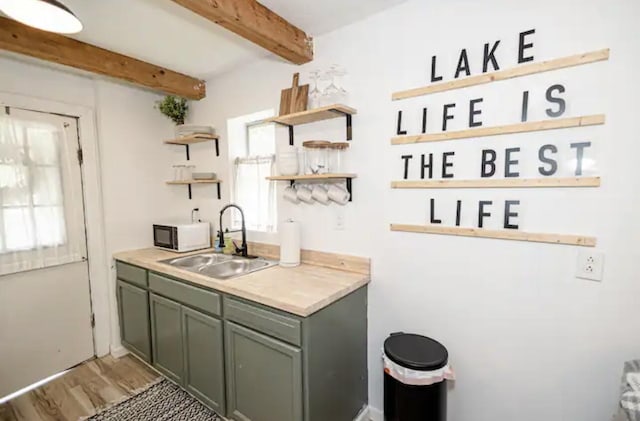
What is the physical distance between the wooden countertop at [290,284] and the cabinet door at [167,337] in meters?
0.25

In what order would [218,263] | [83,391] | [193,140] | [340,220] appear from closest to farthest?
[340,220] < [83,391] < [218,263] < [193,140]

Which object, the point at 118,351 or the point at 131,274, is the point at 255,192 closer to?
the point at 131,274

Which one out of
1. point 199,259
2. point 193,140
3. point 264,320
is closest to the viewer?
point 264,320

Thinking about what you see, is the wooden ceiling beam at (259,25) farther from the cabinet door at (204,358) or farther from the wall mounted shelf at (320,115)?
the cabinet door at (204,358)

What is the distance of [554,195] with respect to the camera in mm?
1381

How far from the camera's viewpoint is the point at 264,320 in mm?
1598

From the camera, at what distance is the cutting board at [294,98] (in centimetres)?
210

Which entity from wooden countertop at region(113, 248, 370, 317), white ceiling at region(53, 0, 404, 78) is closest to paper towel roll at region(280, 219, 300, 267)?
wooden countertop at region(113, 248, 370, 317)

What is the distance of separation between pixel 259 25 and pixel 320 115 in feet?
2.02

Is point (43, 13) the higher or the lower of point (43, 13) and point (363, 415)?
the higher

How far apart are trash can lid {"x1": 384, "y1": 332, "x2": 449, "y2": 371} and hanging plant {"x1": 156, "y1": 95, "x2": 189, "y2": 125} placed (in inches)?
109

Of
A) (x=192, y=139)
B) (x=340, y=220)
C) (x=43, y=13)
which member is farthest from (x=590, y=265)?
(x=192, y=139)

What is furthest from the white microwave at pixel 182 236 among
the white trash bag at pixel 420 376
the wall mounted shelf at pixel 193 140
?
the white trash bag at pixel 420 376

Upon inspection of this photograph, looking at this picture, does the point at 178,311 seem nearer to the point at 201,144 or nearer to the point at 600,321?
the point at 201,144
